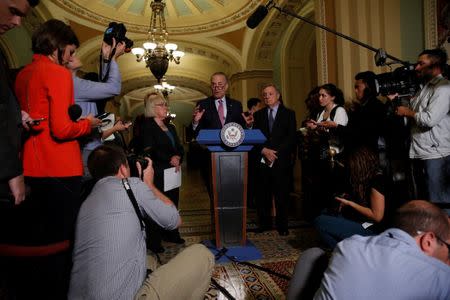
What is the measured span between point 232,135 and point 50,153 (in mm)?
1309

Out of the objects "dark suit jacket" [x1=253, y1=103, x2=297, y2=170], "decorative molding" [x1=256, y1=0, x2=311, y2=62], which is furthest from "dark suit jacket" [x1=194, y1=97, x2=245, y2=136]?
"decorative molding" [x1=256, y1=0, x2=311, y2=62]

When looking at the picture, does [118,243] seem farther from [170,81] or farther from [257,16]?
[170,81]

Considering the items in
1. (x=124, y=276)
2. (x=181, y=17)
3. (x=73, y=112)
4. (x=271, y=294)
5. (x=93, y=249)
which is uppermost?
(x=181, y=17)

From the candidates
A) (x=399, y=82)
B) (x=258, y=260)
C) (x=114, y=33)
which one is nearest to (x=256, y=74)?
(x=399, y=82)

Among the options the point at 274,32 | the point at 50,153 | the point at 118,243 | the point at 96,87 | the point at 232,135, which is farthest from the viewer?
the point at 274,32

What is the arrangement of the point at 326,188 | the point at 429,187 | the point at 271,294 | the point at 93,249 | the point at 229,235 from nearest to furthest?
the point at 93,249
the point at 271,294
the point at 429,187
the point at 229,235
the point at 326,188

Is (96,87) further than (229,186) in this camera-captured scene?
No

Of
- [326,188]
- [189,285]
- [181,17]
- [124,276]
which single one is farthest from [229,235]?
[181,17]

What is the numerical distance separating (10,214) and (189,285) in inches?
31.8

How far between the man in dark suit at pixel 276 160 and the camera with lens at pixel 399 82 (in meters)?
0.98

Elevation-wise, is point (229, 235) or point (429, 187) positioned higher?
point (429, 187)

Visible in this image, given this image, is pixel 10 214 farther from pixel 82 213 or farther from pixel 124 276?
pixel 124 276

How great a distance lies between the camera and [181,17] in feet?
31.0

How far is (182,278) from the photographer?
4.36 ft
